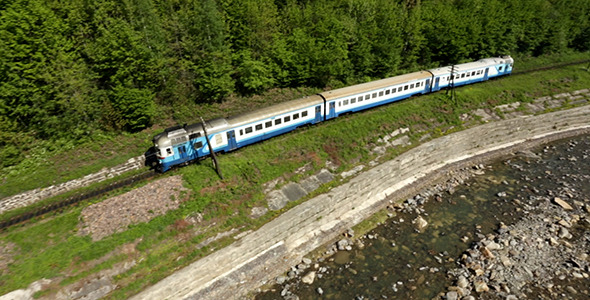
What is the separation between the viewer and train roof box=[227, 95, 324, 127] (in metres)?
29.9

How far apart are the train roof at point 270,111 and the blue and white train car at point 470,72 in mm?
21093

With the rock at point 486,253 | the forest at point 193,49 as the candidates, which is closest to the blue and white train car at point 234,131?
the forest at point 193,49

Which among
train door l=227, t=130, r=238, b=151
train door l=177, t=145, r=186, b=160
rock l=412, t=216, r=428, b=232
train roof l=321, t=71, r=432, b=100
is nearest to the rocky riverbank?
rock l=412, t=216, r=428, b=232

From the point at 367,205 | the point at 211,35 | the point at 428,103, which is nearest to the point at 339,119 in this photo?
the point at 367,205

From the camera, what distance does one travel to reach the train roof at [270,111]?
29.9 metres

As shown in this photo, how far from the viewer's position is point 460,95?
44.7 m

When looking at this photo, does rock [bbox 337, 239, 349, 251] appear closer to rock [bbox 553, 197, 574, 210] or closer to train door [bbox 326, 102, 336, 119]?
train door [bbox 326, 102, 336, 119]

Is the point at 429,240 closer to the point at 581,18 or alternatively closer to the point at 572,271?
the point at 572,271

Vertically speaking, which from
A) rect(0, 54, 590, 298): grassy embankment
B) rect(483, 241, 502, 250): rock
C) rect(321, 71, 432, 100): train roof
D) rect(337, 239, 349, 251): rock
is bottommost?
rect(337, 239, 349, 251): rock

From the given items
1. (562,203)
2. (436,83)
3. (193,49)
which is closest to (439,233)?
(562,203)

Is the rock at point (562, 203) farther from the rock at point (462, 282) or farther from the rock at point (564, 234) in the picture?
the rock at point (462, 282)

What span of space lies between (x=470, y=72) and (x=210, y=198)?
43631mm

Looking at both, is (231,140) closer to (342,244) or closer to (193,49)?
(342,244)

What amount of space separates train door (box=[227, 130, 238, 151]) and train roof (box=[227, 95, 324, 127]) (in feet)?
2.80
